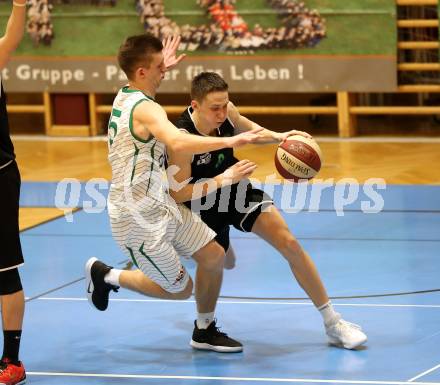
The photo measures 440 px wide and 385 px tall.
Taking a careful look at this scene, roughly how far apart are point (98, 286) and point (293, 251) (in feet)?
3.66

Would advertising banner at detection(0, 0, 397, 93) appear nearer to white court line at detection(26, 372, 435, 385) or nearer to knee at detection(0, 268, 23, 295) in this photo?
white court line at detection(26, 372, 435, 385)

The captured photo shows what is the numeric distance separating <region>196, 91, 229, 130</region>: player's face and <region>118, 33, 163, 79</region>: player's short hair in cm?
35

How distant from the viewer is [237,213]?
5.49m

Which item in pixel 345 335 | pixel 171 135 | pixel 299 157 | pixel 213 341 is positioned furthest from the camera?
pixel 299 157

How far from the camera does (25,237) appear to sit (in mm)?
8203

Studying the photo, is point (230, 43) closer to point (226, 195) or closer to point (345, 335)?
point (226, 195)

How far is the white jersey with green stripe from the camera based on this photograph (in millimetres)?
Answer: 5172

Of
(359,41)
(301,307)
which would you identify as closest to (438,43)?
(359,41)

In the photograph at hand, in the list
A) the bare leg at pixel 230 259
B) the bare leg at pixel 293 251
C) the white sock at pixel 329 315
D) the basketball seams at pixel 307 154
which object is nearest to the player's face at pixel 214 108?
the basketball seams at pixel 307 154

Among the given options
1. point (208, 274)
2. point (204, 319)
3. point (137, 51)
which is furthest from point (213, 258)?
point (137, 51)

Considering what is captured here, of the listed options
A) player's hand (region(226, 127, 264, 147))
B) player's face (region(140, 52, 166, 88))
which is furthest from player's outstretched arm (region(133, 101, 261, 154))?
player's face (region(140, 52, 166, 88))

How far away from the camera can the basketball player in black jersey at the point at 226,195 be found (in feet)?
17.3

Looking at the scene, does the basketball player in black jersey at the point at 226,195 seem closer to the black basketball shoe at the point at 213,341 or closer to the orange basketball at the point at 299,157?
the orange basketball at the point at 299,157

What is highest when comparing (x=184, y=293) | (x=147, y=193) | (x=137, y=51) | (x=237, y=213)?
(x=137, y=51)
